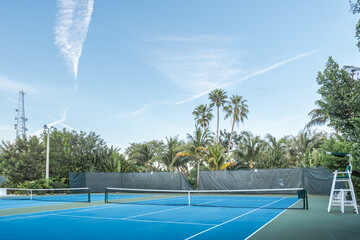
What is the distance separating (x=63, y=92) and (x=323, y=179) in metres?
22.6

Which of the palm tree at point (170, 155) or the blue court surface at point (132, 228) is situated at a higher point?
the palm tree at point (170, 155)

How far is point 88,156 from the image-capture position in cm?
3038

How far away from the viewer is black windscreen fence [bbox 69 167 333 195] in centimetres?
1964

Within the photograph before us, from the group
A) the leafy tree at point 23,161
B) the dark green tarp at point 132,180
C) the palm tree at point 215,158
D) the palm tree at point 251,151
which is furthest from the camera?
the palm tree at point 251,151

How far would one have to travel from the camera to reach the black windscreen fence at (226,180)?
19.6 metres

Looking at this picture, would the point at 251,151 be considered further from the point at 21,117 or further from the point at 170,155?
the point at 21,117

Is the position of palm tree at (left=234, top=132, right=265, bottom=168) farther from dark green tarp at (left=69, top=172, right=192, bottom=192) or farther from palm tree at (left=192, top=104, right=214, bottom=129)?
palm tree at (left=192, top=104, right=214, bottom=129)

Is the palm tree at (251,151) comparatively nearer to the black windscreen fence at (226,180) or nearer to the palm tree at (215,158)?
the palm tree at (215,158)

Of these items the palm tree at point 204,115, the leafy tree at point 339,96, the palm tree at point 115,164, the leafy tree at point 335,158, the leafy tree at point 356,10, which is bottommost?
the palm tree at point 115,164

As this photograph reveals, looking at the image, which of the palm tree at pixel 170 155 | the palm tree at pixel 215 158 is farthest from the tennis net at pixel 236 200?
the palm tree at pixel 170 155

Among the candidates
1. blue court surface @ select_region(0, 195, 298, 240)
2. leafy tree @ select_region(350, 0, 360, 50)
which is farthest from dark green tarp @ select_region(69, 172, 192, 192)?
leafy tree @ select_region(350, 0, 360, 50)

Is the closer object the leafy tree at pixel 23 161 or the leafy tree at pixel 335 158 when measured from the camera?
the leafy tree at pixel 335 158

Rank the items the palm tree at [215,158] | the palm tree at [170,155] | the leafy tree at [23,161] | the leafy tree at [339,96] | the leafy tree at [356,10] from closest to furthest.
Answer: the leafy tree at [356,10]
the leafy tree at [339,96]
the palm tree at [215,158]
the leafy tree at [23,161]
the palm tree at [170,155]

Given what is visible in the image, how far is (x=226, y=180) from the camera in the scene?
2291 cm
